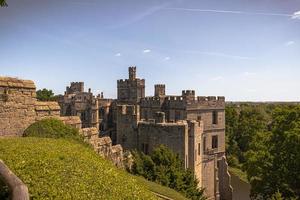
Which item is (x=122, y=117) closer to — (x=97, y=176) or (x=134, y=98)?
(x=97, y=176)

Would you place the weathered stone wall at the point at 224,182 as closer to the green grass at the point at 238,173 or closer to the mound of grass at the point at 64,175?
the green grass at the point at 238,173

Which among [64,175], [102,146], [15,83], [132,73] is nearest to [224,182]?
[102,146]

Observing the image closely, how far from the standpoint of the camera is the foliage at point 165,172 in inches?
A: 699

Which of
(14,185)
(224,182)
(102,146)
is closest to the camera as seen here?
(14,185)

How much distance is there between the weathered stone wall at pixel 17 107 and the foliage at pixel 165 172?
651cm

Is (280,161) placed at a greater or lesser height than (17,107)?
lesser

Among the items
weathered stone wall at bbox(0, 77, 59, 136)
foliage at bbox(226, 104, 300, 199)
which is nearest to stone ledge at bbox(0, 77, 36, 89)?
weathered stone wall at bbox(0, 77, 59, 136)

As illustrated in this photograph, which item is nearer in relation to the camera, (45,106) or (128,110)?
(45,106)

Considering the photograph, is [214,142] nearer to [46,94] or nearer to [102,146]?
[102,146]

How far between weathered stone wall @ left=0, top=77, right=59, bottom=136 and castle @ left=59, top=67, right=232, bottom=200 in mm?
12098

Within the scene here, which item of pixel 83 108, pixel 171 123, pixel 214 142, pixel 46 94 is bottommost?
pixel 214 142

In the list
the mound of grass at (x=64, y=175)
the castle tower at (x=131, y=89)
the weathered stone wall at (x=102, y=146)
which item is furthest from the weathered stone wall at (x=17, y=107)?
the castle tower at (x=131, y=89)

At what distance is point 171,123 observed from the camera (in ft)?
80.1

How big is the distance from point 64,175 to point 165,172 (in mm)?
12000
